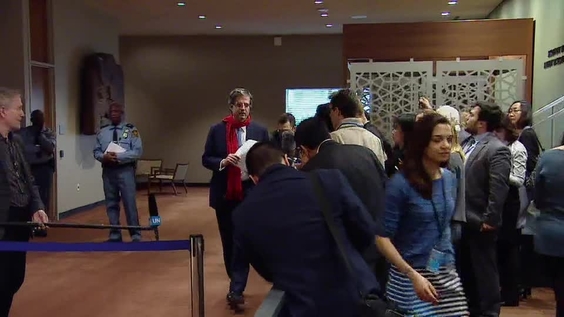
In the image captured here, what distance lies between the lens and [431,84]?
7688 millimetres

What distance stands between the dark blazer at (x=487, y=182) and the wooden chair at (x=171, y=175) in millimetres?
10641

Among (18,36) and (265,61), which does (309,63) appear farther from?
(18,36)

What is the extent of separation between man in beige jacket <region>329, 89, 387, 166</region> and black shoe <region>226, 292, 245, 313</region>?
1639 millimetres

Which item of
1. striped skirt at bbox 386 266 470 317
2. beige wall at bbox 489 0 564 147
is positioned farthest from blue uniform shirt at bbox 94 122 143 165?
Result: striped skirt at bbox 386 266 470 317

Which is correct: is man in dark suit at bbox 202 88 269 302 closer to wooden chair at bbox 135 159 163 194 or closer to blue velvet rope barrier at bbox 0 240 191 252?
blue velvet rope barrier at bbox 0 240 191 252

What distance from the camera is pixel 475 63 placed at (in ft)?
25.0

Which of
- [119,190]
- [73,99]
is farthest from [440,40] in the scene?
[73,99]

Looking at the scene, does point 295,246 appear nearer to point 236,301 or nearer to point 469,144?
point 469,144

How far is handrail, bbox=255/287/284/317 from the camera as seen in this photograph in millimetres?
2010

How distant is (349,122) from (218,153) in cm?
133

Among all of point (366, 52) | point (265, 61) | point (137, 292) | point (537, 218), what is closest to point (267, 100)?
point (265, 61)

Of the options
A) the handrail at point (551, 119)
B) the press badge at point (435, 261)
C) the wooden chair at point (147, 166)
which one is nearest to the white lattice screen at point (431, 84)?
the handrail at point (551, 119)

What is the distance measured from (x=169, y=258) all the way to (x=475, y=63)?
4158 millimetres

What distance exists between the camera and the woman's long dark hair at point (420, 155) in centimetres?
266
